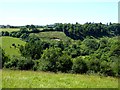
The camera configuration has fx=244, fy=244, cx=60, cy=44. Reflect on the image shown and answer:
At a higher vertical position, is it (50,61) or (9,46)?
(50,61)

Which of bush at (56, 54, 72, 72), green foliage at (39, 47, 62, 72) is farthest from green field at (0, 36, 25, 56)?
bush at (56, 54, 72, 72)

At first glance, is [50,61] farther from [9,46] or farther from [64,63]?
[9,46]

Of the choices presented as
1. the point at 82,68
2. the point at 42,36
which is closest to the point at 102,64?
the point at 82,68

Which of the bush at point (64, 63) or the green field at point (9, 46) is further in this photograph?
the green field at point (9, 46)

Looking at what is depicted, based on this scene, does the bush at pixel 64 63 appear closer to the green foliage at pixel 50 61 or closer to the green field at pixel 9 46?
the green foliage at pixel 50 61

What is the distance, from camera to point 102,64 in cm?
6619

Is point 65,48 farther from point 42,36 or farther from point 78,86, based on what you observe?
point 78,86

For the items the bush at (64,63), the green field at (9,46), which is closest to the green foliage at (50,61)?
the bush at (64,63)

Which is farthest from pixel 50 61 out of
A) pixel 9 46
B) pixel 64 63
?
pixel 9 46

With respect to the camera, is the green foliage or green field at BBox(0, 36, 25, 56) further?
green field at BBox(0, 36, 25, 56)

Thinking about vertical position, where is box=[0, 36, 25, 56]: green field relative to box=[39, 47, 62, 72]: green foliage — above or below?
below

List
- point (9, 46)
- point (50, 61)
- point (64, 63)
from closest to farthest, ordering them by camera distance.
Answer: point (64, 63) < point (50, 61) < point (9, 46)

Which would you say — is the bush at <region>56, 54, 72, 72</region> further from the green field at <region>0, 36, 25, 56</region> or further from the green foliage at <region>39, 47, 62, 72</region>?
the green field at <region>0, 36, 25, 56</region>

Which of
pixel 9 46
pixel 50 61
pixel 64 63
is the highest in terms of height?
pixel 50 61
